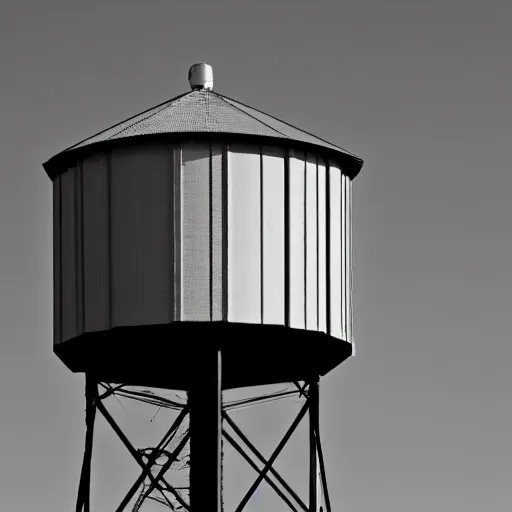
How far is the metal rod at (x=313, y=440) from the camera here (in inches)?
1597

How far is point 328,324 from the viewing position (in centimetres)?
3922

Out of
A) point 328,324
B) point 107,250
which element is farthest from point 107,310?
point 328,324

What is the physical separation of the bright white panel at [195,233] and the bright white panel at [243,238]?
1.13 ft

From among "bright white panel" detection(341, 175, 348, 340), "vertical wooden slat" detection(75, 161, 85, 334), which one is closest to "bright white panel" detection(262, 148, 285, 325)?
"bright white panel" detection(341, 175, 348, 340)

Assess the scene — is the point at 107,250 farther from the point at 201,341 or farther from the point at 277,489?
the point at 277,489

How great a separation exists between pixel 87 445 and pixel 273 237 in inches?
198

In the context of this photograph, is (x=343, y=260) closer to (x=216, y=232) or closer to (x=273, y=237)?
(x=273, y=237)

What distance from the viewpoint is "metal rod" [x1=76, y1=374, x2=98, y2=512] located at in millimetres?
40594

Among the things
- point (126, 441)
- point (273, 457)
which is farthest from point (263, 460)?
point (126, 441)

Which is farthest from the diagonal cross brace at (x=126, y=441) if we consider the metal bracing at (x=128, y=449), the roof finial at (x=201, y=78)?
the roof finial at (x=201, y=78)

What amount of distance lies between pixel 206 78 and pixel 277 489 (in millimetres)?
6662

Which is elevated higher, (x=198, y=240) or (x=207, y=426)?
(x=198, y=240)

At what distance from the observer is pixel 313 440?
4056 cm

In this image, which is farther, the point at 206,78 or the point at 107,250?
the point at 206,78
